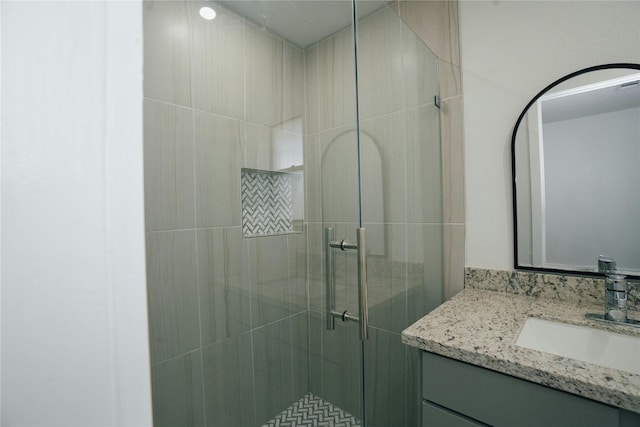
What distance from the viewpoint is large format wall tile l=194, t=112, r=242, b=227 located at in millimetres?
670

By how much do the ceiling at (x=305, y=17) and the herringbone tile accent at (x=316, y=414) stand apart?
1163 mm

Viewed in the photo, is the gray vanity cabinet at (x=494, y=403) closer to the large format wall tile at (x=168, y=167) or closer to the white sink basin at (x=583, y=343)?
the white sink basin at (x=583, y=343)

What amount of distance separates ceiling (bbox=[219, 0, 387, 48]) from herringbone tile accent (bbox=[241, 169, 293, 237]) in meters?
0.44

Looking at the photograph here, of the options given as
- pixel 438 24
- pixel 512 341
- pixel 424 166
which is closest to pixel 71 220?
pixel 512 341

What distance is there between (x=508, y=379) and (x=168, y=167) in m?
0.93

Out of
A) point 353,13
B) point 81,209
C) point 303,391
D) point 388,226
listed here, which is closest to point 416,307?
point 388,226

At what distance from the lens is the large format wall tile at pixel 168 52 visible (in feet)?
1.85

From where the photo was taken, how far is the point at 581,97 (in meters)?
1.04

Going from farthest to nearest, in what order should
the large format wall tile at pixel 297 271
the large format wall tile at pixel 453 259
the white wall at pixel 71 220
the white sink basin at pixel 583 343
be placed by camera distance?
A: the large format wall tile at pixel 453 259
the large format wall tile at pixel 297 271
the white sink basin at pixel 583 343
the white wall at pixel 71 220

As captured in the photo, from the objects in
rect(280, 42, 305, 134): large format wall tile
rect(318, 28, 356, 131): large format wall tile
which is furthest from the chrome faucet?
rect(280, 42, 305, 134): large format wall tile

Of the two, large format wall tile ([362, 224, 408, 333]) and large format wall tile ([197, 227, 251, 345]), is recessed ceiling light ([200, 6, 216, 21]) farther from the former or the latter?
large format wall tile ([362, 224, 408, 333])

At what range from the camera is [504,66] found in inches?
47.1

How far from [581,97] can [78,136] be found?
148cm

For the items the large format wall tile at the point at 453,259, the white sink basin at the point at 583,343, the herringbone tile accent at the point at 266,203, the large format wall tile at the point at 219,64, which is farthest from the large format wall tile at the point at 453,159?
the large format wall tile at the point at 219,64
